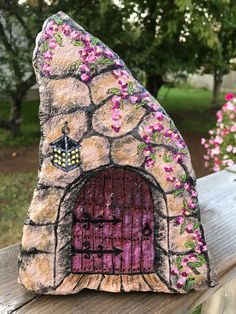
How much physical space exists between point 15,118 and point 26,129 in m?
0.92

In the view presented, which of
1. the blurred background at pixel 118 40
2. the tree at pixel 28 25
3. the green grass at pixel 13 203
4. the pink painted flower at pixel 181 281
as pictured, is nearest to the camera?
the pink painted flower at pixel 181 281

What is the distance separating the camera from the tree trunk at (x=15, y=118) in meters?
7.58

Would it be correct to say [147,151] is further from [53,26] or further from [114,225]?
[53,26]

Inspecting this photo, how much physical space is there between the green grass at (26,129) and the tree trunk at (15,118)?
0.12m

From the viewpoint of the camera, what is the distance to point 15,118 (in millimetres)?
7672

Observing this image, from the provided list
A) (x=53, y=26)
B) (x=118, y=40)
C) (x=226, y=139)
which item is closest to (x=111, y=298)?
(x=53, y=26)

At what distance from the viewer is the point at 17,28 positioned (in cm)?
713

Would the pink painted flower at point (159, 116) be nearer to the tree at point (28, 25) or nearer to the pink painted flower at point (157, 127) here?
the pink painted flower at point (157, 127)

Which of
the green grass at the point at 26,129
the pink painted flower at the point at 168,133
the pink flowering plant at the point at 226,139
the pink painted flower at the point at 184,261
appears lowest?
the green grass at the point at 26,129

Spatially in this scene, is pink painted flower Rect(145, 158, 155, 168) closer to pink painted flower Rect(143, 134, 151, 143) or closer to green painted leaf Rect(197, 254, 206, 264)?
pink painted flower Rect(143, 134, 151, 143)

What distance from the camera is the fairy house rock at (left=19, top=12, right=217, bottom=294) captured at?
1.15 meters

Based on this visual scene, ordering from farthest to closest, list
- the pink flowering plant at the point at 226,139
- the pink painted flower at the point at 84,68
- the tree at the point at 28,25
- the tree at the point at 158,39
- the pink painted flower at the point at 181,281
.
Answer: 1. the tree at the point at 158,39
2. the tree at the point at 28,25
3. the pink flowering plant at the point at 226,139
4. the pink painted flower at the point at 181,281
5. the pink painted flower at the point at 84,68

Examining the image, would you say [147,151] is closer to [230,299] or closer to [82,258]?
[82,258]

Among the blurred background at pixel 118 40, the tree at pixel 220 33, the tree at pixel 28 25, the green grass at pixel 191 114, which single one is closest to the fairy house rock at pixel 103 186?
the blurred background at pixel 118 40
